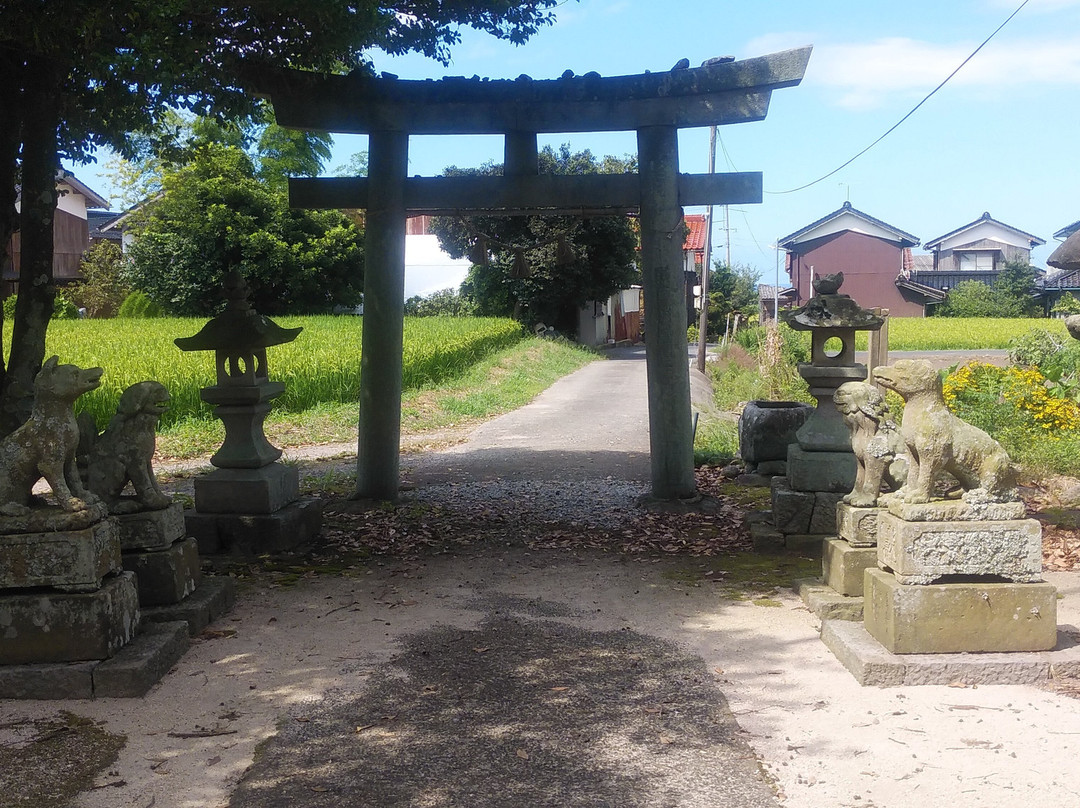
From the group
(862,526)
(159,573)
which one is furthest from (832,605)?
(159,573)

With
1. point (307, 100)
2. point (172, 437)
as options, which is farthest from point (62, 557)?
point (172, 437)

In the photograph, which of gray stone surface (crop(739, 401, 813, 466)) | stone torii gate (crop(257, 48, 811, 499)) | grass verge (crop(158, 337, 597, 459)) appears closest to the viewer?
stone torii gate (crop(257, 48, 811, 499))

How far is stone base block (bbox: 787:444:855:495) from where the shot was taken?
7191mm

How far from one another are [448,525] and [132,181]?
134 feet

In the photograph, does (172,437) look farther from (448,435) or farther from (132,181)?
(132,181)

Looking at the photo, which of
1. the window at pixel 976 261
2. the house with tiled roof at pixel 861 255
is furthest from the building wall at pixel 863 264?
the window at pixel 976 261

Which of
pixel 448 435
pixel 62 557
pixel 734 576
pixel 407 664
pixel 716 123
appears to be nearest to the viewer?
pixel 62 557

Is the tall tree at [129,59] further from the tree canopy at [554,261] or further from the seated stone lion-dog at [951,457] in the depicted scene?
the tree canopy at [554,261]

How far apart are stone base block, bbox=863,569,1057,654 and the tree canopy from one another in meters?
24.9

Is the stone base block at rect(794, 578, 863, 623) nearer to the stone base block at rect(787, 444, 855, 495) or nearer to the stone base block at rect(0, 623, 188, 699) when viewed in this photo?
the stone base block at rect(787, 444, 855, 495)

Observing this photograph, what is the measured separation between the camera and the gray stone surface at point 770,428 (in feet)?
33.6

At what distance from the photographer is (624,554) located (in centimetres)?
770

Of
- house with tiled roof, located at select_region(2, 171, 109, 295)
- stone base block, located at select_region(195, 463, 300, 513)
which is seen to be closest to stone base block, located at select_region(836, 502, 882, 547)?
stone base block, located at select_region(195, 463, 300, 513)

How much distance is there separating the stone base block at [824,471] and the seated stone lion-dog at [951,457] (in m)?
2.26
